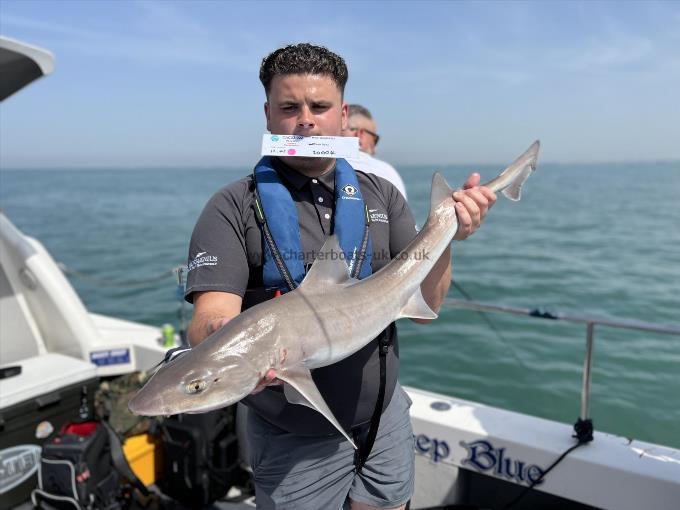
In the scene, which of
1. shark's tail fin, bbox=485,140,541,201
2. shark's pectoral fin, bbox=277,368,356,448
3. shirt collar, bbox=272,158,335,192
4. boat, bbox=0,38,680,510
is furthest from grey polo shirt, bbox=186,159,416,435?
boat, bbox=0,38,680,510

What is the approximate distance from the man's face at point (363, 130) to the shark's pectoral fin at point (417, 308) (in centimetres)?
324

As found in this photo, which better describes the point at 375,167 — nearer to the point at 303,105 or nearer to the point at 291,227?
the point at 303,105

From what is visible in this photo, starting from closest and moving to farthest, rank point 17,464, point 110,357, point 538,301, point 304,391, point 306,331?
1. point 304,391
2. point 306,331
3. point 17,464
4. point 110,357
5. point 538,301

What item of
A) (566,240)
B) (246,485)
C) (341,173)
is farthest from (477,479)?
(566,240)

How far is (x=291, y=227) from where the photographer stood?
235 centimetres

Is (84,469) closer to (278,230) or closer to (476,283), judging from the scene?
(278,230)

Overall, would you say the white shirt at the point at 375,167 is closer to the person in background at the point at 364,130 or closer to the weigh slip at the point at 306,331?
the person in background at the point at 364,130

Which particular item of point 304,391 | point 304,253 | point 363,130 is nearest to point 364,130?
point 363,130

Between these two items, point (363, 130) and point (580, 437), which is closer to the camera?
point (580, 437)

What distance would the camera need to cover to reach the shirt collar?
2.53 meters

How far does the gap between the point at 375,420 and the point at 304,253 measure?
0.82 metres

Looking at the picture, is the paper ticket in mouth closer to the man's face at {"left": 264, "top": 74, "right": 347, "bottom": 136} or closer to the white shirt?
the man's face at {"left": 264, "top": 74, "right": 347, "bottom": 136}

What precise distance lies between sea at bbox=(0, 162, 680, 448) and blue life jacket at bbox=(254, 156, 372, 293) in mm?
2256

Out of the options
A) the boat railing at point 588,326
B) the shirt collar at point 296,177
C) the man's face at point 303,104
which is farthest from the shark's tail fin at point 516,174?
the boat railing at point 588,326
